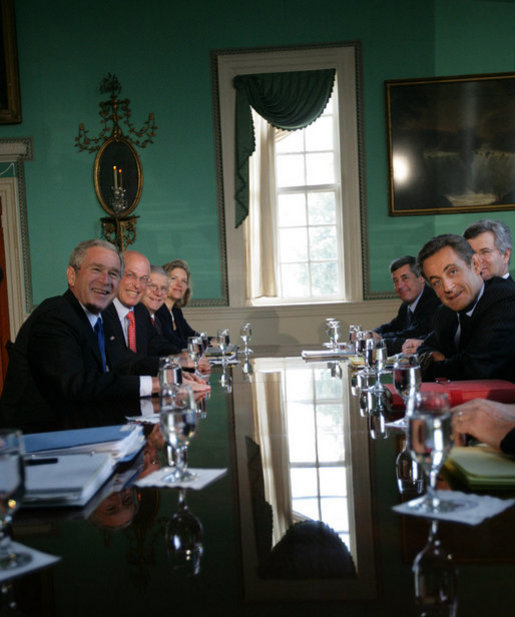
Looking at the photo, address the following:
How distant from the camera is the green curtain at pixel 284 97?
695 centimetres

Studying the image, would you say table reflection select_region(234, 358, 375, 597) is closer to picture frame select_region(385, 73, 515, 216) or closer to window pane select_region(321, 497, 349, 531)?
window pane select_region(321, 497, 349, 531)

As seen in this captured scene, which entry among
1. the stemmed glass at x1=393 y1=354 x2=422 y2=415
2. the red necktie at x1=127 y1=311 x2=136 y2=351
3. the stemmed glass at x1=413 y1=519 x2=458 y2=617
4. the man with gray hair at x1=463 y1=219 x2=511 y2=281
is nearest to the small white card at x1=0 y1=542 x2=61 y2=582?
the stemmed glass at x1=413 y1=519 x2=458 y2=617

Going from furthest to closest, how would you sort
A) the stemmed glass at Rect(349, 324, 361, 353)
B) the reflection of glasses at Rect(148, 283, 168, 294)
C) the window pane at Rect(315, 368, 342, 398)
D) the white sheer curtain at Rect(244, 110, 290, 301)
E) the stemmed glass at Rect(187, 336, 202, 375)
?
the white sheer curtain at Rect(244, 110, 290, 301) → the reflection of glasses at Rect(148, 283, 168, 294) → the stemmed glass at Rect(349, 324, 361, 353) → the stemmed glass at Rect(187, 336, 202, 375) → the window pane at Rect(315, 368, 342, 398)

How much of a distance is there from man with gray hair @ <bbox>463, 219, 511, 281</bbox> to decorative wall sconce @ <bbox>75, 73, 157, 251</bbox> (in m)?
3.83

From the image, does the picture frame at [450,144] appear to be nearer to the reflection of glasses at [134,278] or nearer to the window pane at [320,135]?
the window pane at [320,135]

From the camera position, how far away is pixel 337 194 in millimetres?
7344

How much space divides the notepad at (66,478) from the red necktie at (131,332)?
260 cm

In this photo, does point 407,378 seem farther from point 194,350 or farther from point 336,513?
point 194,350

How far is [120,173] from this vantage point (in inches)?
282

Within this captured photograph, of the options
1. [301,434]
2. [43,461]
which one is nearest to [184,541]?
[43,461]

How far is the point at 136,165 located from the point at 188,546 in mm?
6469

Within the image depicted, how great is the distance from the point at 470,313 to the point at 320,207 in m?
4.51

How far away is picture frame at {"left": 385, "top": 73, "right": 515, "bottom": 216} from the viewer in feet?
22.7

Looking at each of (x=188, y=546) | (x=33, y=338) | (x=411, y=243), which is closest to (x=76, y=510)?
(x=188, y=546)
